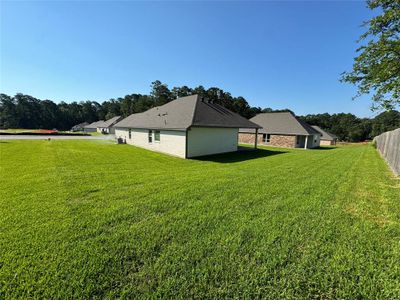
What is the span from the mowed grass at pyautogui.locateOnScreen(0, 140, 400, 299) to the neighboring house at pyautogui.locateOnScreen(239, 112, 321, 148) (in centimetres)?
2018

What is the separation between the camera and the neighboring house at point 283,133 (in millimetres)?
24653

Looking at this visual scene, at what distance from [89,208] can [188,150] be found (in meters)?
8.42

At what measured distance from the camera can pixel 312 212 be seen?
4477 millimetres

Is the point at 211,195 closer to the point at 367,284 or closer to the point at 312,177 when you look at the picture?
the point at 367,284

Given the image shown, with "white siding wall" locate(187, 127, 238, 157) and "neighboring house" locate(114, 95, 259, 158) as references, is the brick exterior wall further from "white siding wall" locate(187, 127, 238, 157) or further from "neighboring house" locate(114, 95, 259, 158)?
"white siding wall" locate(187, 127, 238, 157)

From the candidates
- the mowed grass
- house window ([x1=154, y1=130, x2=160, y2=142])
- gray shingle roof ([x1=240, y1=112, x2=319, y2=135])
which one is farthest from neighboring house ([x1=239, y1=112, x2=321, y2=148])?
the mowed grass

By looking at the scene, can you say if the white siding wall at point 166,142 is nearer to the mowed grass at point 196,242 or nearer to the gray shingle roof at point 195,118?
the gray shingle roof at point 195,118

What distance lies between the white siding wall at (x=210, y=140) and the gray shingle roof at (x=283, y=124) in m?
12.2

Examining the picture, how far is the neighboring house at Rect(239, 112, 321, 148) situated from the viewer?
80.9ft

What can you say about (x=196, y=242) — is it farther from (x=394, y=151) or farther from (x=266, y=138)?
(x=266, y=138)

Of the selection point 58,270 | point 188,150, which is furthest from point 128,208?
point 188,150

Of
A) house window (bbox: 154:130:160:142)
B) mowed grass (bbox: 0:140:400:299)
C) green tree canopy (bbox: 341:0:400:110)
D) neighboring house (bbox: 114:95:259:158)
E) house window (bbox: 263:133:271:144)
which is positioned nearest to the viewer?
mowed grass (bbox: 0:140:400:299)

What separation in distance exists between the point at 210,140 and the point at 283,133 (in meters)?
15.2

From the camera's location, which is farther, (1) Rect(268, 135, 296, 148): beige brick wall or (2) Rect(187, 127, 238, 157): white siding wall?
(1) Rect(268, 135, 296, 148): beige brick wall
